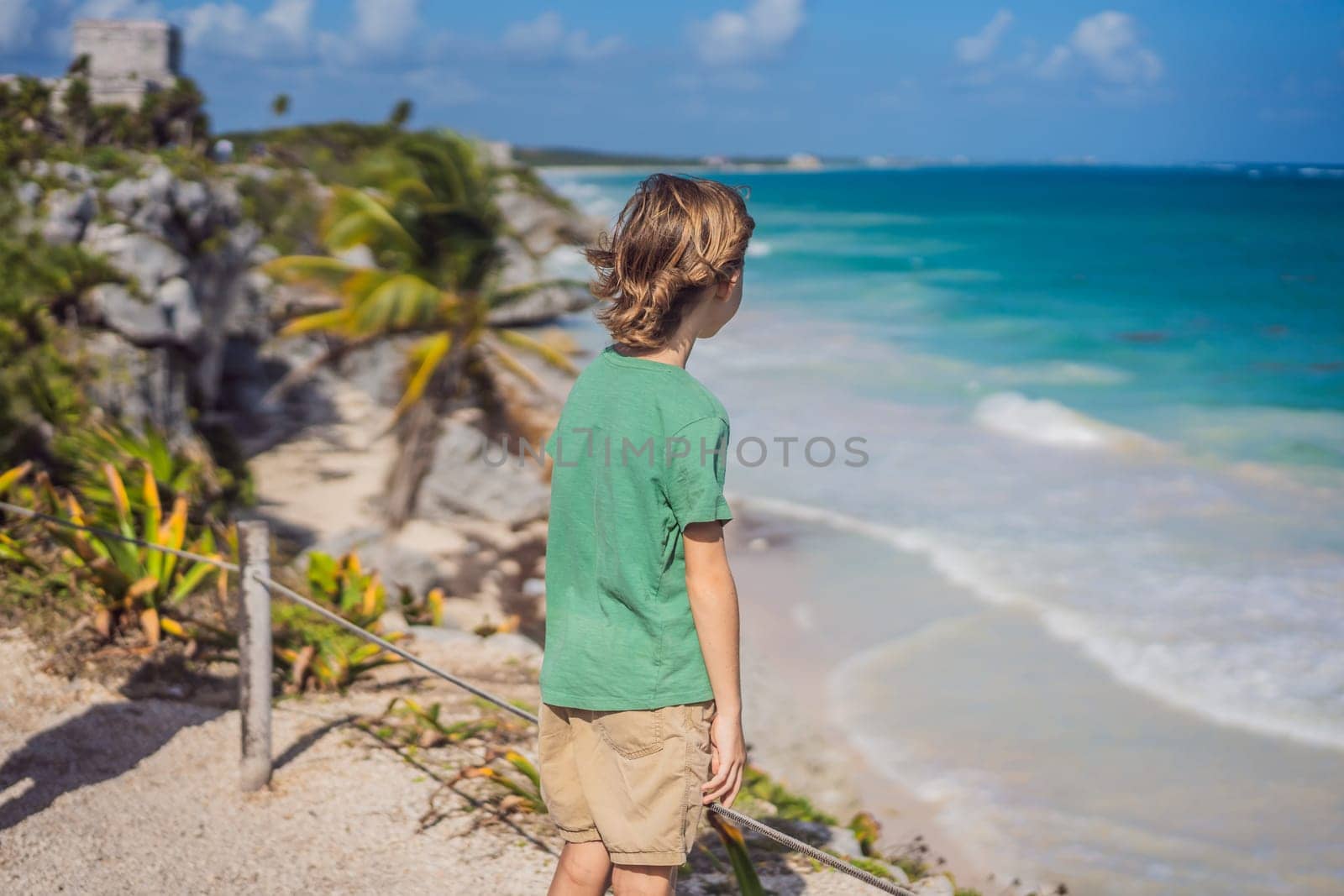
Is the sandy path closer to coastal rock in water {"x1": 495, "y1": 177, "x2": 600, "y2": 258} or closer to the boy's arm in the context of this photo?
the boy's arm

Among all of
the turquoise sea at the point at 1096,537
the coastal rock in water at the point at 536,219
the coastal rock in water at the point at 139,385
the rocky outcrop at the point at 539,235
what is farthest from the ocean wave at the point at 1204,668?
the coastal rock in water at the point at 536,219

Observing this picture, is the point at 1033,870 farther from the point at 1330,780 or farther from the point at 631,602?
the point at 631,602

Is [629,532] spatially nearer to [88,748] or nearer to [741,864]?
[741,864]

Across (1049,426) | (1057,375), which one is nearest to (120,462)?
(1049,426)

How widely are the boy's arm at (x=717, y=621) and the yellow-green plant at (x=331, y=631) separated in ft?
9.84

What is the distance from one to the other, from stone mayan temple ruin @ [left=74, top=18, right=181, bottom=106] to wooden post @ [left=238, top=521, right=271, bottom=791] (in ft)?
58.7

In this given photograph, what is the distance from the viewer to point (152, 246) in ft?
30.6

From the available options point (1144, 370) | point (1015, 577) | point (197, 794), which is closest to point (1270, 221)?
point (1144, 370)

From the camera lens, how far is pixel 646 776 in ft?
5.96

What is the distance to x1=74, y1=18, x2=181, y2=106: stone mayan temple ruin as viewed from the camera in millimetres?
18328

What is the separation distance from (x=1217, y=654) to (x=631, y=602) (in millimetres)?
8169

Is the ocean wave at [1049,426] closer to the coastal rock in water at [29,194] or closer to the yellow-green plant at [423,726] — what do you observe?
the coastal rock in water at [29,194]

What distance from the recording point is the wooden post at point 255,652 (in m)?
3.22

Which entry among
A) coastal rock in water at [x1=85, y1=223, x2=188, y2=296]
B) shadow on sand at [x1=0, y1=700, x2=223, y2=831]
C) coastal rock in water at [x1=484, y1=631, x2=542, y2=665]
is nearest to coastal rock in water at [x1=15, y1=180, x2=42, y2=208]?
coastal rock in water at [x1=85, y1=223, x2=188, y2=296]
